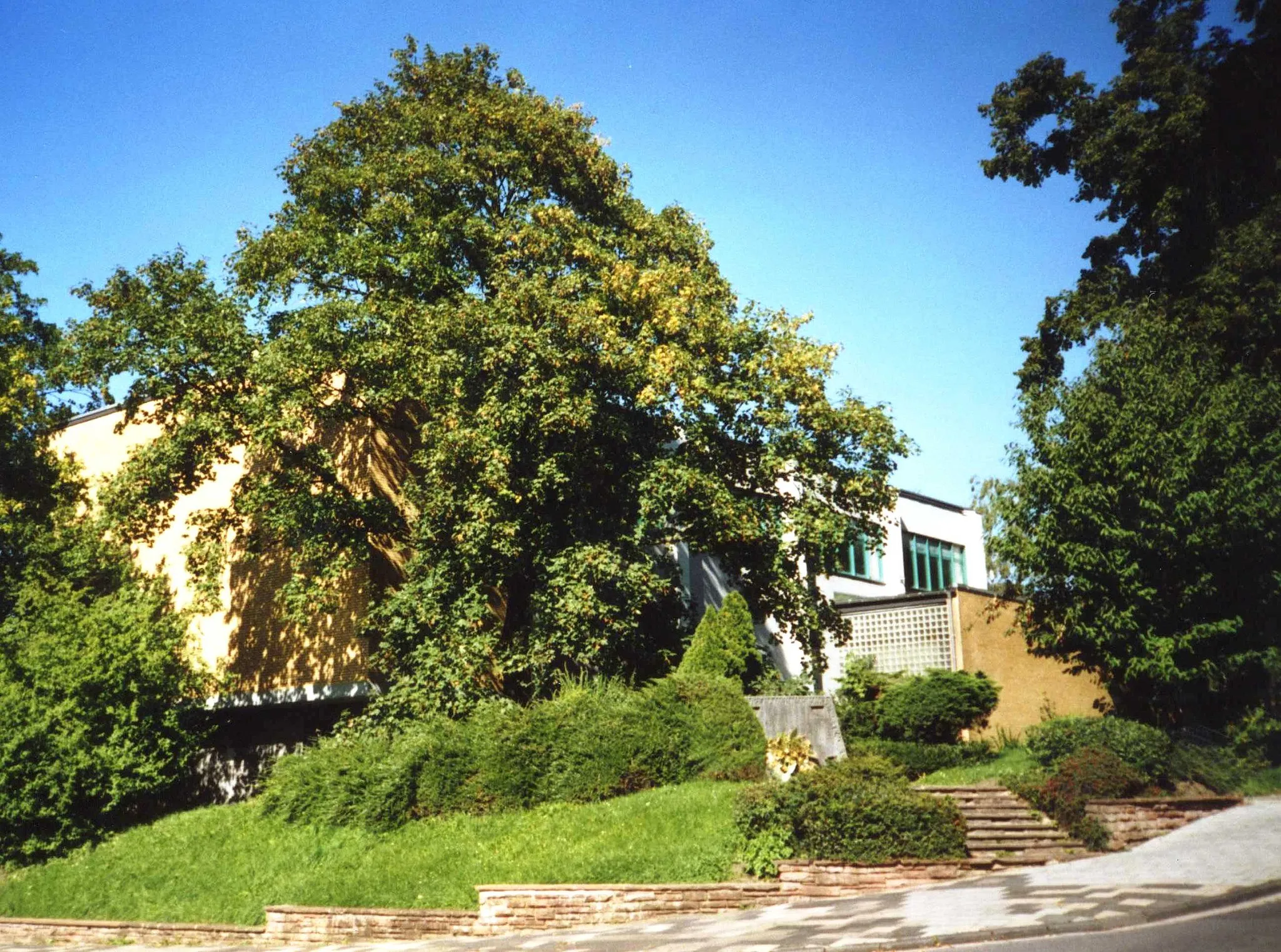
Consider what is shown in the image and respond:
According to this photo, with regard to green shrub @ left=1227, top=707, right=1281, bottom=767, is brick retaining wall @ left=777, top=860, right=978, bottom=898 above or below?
below

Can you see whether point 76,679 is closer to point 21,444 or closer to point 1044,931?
point 21,444

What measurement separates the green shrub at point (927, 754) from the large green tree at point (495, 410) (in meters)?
3.47

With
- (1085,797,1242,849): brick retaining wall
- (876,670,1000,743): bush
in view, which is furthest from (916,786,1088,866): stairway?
(876,670,1000,743): bush

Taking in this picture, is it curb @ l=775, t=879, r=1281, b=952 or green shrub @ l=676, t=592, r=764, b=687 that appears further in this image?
green shrub @ l=676, t=592, r=764, b=687

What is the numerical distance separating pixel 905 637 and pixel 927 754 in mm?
7154

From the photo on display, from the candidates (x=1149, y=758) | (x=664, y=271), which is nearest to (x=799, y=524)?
(x=664, y=271)

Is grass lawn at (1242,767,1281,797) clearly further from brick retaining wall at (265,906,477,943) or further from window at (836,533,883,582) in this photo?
window at (836,533,883,582)

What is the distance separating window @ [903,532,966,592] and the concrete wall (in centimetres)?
1123

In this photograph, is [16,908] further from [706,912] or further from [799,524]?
[799,524]

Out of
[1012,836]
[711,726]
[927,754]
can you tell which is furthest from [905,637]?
[1012,836]

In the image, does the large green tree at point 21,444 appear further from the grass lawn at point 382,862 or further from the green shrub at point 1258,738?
the green shrub at point 1258,738

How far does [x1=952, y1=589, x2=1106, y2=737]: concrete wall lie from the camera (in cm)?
2547

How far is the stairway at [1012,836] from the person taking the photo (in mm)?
14461

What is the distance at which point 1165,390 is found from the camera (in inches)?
776
